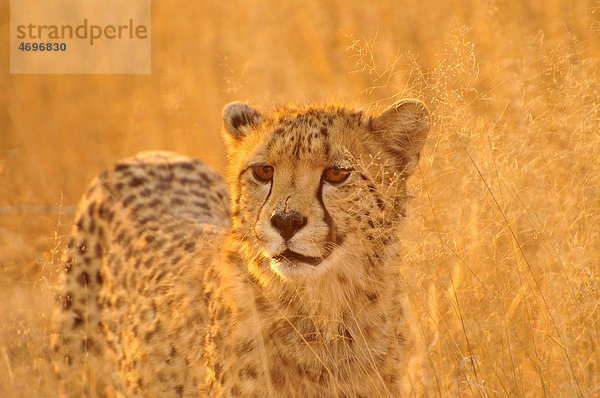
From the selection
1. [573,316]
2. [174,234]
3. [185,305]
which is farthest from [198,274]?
[573,316]

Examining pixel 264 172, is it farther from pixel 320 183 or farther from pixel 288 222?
pixel 288 222

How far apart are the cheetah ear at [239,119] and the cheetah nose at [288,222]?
2.33 ft

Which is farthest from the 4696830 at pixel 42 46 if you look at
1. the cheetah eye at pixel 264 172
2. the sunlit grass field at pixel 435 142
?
the cheetah eye at pixel 264 172

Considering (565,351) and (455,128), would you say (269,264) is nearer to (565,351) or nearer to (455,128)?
(455,128)

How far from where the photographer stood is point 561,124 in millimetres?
2656

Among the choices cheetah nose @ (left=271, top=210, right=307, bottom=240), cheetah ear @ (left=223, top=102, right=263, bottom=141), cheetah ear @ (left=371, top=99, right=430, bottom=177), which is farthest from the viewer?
cheetah ear @ (left=223, top=102, right=263, bottom=141)

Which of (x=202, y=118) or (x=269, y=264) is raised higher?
(x=202, y=118)

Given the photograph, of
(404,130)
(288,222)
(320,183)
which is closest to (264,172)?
(320,183)

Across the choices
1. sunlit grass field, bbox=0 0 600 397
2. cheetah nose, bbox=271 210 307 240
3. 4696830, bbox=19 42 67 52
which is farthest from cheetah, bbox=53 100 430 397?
4696830, bbox=19 42 67 52

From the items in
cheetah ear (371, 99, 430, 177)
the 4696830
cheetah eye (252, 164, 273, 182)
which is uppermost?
the 4696830

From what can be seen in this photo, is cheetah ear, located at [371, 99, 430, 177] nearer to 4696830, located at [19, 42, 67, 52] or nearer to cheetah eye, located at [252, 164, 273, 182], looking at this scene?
cheetah eye, located at [252, 164, 273, 182]

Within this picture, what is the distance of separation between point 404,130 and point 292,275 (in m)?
0.68

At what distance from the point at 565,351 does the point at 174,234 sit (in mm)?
1783

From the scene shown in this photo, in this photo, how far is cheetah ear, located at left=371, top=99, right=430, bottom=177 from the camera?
2699mm
